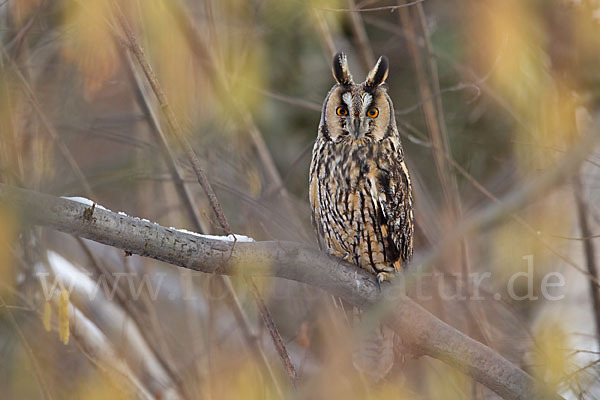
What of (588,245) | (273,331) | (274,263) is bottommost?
(273,331)

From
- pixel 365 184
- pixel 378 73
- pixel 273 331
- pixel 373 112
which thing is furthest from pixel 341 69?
pixel 273 331

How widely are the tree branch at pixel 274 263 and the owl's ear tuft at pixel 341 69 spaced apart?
2.36 feet

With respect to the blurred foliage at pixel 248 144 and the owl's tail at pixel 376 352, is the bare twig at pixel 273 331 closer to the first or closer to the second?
the blurred foliage at pixel 248 144

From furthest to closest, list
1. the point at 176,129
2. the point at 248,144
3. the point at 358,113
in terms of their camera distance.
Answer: the point at 248,144
the point at 358,113
the point at 176,129

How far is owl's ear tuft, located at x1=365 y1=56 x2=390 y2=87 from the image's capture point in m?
2.52

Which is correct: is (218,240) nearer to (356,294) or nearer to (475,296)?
(356,294)

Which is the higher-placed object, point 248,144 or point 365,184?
point 248,144

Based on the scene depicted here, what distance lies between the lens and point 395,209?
105 inches

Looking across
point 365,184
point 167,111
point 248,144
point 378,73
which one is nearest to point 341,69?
point 378,73

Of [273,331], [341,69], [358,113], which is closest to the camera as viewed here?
[273,331]

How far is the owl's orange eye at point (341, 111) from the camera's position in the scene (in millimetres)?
2652

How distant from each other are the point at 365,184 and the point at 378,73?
41 cm

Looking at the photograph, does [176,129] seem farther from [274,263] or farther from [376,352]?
[376,352]

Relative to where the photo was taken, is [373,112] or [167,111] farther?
[373,112]
